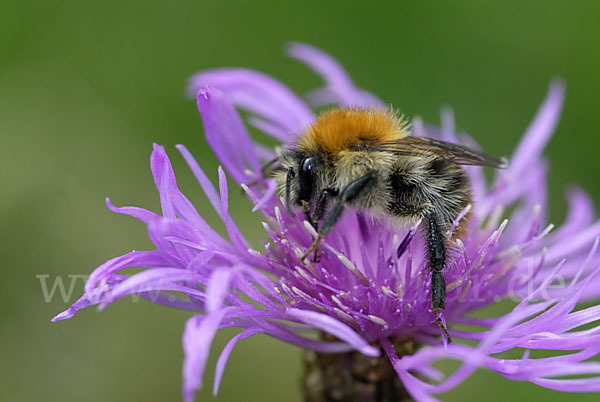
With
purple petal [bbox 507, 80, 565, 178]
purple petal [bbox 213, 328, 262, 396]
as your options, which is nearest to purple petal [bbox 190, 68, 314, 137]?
purple petal [bbox 507, 80, 565, 178]

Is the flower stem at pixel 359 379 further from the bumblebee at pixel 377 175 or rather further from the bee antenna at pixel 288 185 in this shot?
the bee antenna at pixel 288 185

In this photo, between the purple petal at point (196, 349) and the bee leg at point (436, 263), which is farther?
the bee leg at point (436, 263)

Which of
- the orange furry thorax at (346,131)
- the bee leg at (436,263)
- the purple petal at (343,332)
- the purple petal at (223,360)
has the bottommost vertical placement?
the purple petal at (223,360)

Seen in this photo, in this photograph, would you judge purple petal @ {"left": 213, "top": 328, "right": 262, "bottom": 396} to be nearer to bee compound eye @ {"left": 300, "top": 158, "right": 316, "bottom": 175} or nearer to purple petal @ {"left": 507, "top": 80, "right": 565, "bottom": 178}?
bee compound eye @ {"left": 300, "top": 158, "right": 316, "bottom": 175}

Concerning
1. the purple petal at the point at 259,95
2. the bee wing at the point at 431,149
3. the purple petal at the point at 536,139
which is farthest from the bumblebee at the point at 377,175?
the purple petal at the point at 536,139

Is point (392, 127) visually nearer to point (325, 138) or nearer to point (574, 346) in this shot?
point (325, 138)

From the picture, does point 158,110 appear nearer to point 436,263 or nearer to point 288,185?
point 288,185

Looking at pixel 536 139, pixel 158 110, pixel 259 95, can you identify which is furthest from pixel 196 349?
pixel 158 110

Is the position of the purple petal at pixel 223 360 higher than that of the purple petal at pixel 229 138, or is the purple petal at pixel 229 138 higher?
the purple petal at pixel 229 138
